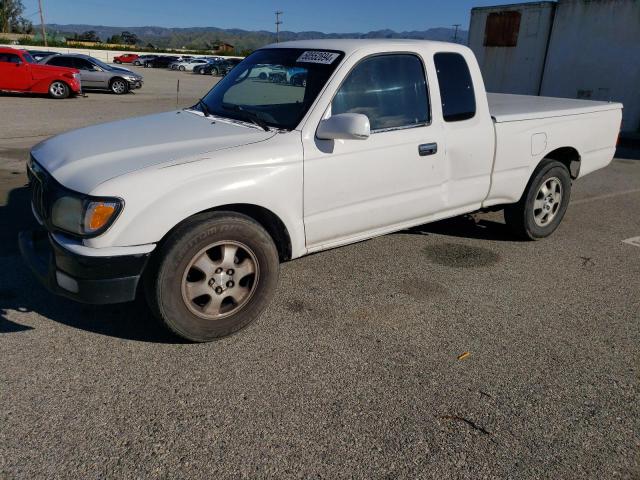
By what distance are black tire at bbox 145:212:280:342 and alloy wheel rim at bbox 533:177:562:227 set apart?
306cm

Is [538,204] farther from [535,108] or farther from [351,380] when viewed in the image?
[351,380]

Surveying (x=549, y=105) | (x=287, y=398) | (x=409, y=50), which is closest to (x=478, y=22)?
(x=549, y=105)

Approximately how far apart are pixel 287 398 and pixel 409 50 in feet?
9.00

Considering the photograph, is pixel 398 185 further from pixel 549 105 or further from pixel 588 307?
pixel 549 105

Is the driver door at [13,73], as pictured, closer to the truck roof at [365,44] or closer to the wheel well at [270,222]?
the truck roof at [365,44]

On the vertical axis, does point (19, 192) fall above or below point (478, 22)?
below

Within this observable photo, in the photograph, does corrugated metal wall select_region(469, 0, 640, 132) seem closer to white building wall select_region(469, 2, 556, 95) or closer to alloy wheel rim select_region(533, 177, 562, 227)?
white building wall select_region(469, 2, 556, 95)

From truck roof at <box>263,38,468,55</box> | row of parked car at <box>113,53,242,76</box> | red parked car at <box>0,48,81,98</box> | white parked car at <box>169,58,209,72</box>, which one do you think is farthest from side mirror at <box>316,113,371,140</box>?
white parked car at <box>169,58,209,72</box>

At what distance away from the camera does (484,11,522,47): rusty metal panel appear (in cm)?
1595

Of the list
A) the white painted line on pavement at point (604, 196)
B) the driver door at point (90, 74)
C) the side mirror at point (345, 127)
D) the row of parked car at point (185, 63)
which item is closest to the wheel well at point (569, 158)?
the white painted line on pavement at point (604, 196)

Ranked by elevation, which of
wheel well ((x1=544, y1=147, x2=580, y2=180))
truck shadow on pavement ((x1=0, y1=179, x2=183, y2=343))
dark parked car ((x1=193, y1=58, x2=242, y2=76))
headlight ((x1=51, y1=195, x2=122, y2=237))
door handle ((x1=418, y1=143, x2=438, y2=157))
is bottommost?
dark parked car ((x1=193, y1=58, x2=242, y2=76))

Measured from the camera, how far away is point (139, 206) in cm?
296

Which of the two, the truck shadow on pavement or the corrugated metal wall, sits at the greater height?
the corrugated metal wall

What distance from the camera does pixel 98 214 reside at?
9.55ft
